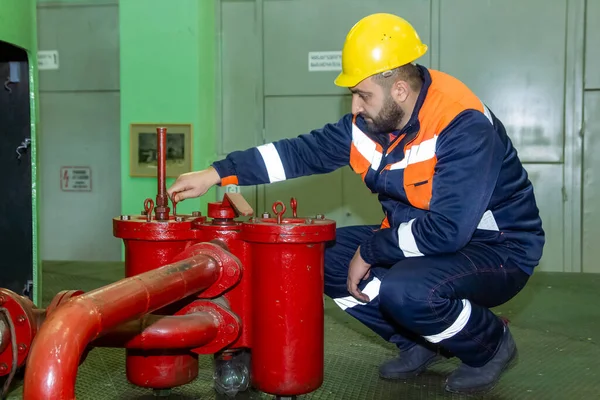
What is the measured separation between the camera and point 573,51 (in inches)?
164

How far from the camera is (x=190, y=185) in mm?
1946

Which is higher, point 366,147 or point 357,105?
point 357,105

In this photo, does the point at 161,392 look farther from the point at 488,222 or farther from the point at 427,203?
the point at 488,222

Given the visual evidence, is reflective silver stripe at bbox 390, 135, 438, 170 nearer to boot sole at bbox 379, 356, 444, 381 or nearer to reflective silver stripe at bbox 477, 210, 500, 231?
reflective silver stripe at bbox 477, 210, 500, 231

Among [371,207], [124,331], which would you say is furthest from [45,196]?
[124,331]

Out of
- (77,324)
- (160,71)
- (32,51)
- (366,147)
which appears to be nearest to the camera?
(77,324)

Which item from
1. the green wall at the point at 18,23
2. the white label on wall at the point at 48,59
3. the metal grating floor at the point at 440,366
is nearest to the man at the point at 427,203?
the metal grating floor at the point at 440,366

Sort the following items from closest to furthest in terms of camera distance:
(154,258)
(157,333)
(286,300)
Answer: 1. (157,333)
2. (286,300)
3. (154,258)

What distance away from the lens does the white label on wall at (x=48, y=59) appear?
464cm

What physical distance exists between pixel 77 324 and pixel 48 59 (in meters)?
4.12

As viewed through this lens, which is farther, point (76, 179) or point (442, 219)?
point (76, 179)

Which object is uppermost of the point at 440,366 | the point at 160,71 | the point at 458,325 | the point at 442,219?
the point at 160,71

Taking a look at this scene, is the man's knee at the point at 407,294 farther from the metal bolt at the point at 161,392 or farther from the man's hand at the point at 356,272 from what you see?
the metal bolt at the point at 161,392

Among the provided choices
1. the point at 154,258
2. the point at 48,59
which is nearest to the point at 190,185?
the point at 154,258
